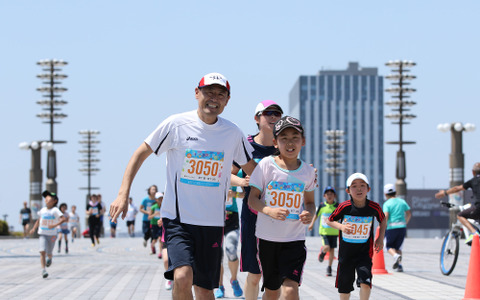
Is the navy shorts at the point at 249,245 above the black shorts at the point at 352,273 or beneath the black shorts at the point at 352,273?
above

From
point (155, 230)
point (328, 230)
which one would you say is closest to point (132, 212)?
point (155, 230)

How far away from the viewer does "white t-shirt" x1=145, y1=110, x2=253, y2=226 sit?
621cm

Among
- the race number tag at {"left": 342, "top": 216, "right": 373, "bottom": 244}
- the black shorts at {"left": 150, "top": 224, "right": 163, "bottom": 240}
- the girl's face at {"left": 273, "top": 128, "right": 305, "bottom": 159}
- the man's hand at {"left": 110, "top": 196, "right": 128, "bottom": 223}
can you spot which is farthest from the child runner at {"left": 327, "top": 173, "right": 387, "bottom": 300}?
the black shorts at {"left": 150, "top": 224, "right": 163, "bottom": 240}

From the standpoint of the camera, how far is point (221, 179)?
20.7ft

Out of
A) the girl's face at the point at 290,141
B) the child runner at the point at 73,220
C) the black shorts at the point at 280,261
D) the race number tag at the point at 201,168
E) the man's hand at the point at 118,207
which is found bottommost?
the child runner at the point at 73,220

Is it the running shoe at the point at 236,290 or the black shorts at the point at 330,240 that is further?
the black shorts at the point at 330,240

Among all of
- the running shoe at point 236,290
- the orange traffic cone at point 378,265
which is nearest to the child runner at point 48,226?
the running shoe at point 236,290

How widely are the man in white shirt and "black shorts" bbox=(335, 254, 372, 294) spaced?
2565mm

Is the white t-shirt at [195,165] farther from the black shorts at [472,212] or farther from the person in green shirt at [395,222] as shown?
the person in green shirt at [395,222]

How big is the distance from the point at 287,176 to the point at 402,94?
47341 millimetres

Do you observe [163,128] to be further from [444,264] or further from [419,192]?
[419,192]

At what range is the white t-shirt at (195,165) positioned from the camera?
20.4 feet

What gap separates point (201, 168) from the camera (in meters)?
6.23

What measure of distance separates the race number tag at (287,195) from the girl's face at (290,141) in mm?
241
